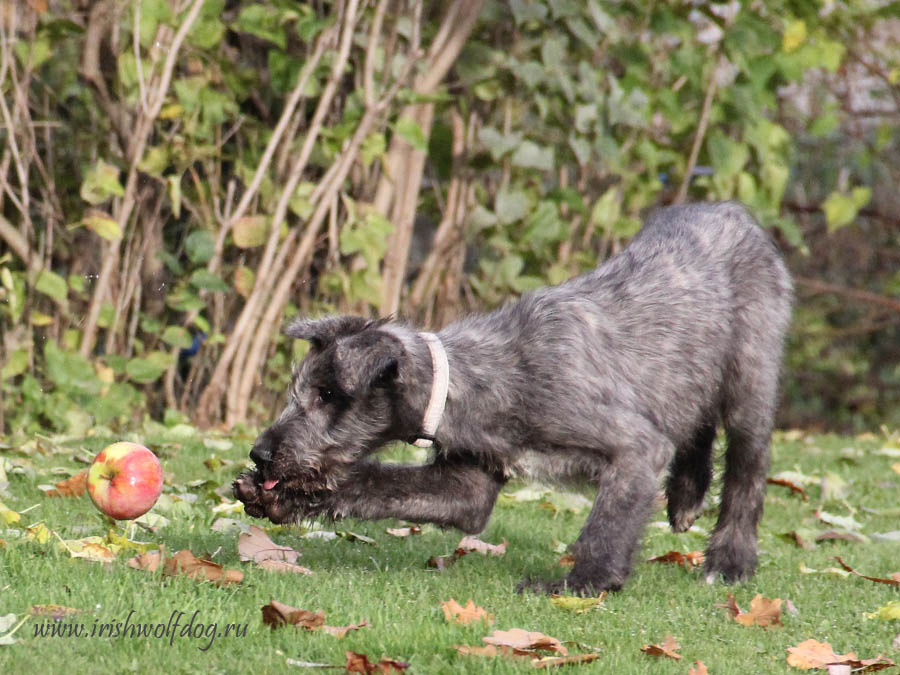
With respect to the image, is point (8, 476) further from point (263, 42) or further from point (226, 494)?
point (263, 42)

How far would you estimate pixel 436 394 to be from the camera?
464cm

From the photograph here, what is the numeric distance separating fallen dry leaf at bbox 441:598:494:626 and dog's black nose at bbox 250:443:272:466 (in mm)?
994

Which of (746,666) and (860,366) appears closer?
(746,666)

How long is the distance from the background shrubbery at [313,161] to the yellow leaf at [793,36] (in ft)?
0.07

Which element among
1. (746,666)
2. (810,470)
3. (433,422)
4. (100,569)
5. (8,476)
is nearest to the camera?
(746,666)

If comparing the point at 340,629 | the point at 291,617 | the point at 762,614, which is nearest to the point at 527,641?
the point at 340,629

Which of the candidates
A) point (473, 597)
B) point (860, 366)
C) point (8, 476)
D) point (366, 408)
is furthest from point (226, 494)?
point (860, 366)

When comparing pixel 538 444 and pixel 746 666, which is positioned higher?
pixel 538 444

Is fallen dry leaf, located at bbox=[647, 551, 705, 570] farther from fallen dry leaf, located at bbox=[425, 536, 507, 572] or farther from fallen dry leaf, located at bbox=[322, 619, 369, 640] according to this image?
fallen dry leaf, located at bbox=[322, 619, 369, 640]

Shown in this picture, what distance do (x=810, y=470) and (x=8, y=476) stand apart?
4828mm

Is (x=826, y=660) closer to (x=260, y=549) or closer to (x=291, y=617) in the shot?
(x=291, y=617)

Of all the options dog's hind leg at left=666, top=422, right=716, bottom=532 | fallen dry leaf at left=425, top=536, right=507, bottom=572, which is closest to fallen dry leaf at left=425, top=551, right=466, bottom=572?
fallen dry leaf at left=425, top=536, right=507, bottom=572

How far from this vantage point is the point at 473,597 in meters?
4.35

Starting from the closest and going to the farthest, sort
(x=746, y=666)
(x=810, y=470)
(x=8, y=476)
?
1. (x=746, y=666)
2. (x=8, y=476)
3. (x=810, y=470)
